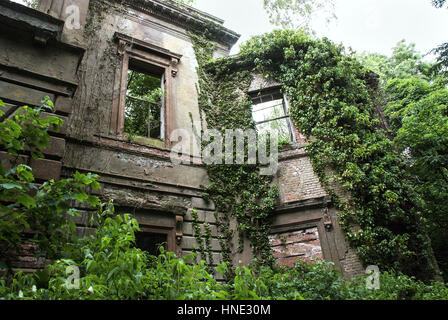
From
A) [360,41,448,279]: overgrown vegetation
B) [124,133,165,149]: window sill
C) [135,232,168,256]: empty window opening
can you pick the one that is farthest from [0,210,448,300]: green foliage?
[360,41,448,279]: overgrown vegetation

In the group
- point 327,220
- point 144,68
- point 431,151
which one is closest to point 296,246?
point 327,220

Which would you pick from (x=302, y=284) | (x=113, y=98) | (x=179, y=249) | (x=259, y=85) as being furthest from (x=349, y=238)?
(x=113, y=98)

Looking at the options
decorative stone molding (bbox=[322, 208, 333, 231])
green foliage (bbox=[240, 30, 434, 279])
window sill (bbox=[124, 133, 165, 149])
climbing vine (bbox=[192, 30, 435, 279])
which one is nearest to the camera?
green foliage (bbox=[240, 30, 434, 279])

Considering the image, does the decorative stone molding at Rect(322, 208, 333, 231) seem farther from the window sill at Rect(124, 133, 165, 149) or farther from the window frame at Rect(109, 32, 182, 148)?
the window sill at Rect(124, 133, 165, 149)

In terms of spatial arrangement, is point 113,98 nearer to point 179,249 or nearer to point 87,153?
point 87,153

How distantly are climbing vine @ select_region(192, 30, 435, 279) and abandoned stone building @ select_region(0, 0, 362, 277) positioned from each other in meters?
0.38

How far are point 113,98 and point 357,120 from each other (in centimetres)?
699

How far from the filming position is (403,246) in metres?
7.02

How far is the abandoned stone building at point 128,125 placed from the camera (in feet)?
19.9

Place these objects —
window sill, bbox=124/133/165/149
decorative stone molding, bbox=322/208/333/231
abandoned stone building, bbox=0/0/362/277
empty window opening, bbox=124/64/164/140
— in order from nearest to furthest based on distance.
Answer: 1. abandoned stone building, bbox=0/0/362/277
2. decorative stone molding, bbox=322/208/333/231
3. window sill, bbox=124/133/165/149
4. empty window opening, bbox=124/64/164/140

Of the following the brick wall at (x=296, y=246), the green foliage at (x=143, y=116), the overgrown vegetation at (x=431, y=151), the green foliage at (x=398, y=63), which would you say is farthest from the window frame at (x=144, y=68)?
the green foliage at (x=398, y=63)

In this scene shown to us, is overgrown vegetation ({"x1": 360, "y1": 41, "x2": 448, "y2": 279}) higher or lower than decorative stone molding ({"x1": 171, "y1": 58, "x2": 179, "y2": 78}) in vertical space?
lower

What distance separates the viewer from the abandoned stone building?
605 centimetres

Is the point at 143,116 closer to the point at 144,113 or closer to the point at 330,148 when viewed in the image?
the point at 144,113
